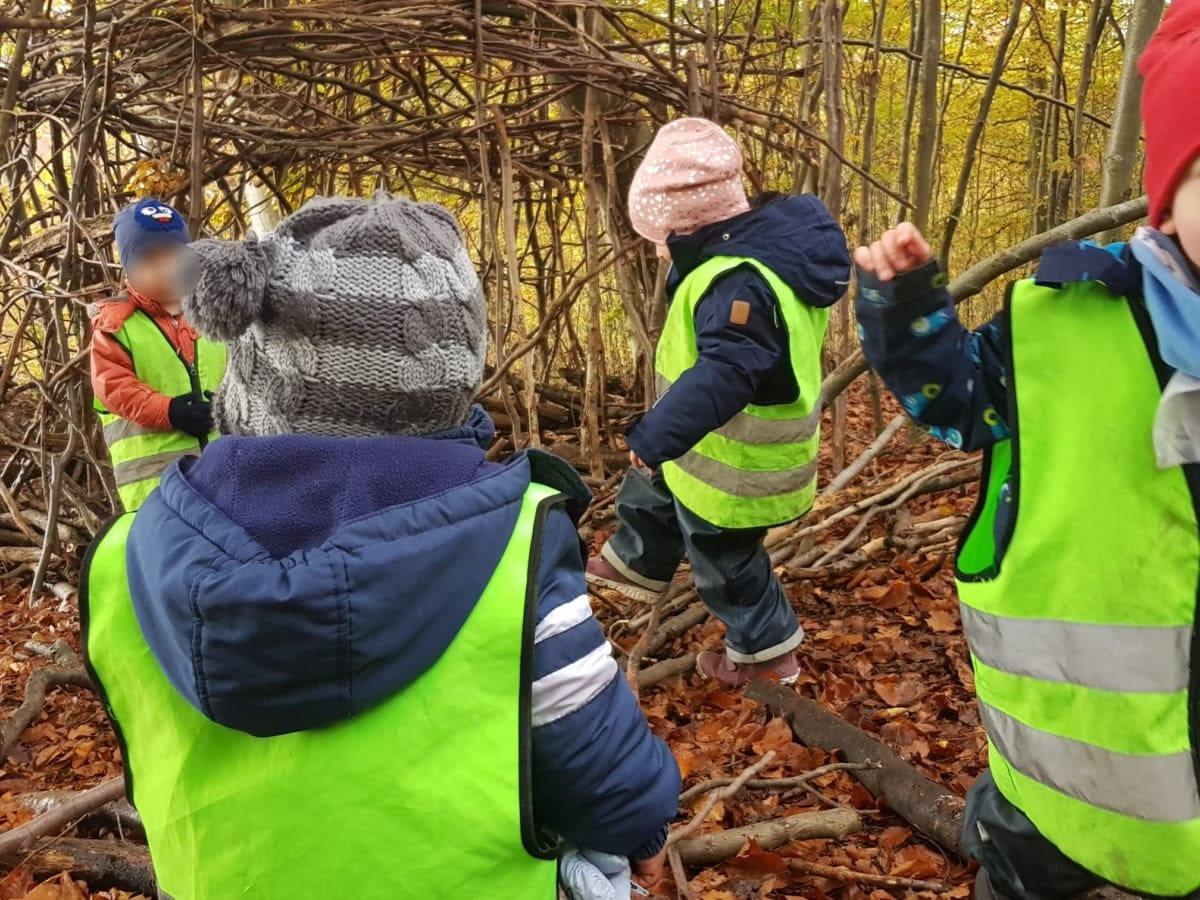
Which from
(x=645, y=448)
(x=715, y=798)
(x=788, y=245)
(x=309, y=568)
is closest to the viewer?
(x=309, y=568)

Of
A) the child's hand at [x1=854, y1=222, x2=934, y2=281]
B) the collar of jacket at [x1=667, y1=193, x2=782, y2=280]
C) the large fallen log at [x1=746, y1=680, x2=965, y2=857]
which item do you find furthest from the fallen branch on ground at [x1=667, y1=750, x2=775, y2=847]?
the collar of jacket at [x1=667, y1=193, x2=782, y2=280]

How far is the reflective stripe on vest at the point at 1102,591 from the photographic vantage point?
48.6 inches

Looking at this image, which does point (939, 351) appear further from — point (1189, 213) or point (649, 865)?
point (649, 865)

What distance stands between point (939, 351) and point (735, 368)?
3.74 feet

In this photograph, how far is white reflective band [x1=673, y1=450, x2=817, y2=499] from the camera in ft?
9.18

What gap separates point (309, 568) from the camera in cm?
91

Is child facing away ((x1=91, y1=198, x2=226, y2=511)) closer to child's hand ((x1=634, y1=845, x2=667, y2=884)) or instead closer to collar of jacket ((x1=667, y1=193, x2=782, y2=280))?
collar of jacket ((x1=667, y1=193, x2=782, y2=280))

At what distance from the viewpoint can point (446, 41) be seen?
11.5ft

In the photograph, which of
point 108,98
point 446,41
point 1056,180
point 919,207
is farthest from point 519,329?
point 1056,180

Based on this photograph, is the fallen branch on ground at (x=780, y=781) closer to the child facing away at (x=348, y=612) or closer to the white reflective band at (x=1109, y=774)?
the white reflective band at (x=1109, y=774)

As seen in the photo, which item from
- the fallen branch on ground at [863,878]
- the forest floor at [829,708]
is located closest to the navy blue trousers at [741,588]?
the forest floor at [829,708]

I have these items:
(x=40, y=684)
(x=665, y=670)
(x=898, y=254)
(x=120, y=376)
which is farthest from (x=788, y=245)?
(x=40, y=684)

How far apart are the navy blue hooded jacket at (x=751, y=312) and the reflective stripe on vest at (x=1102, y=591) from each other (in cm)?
119

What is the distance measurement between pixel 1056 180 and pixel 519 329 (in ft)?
22.9
